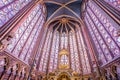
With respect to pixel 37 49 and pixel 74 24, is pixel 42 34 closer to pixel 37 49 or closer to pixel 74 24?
pixel 37 49

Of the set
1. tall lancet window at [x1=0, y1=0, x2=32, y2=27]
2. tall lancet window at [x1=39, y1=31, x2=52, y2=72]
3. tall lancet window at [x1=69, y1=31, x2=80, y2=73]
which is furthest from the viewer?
tall lancet window at [x1=69, y1=31, x2=80, y2=73]

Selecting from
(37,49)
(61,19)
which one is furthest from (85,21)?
(37,49)

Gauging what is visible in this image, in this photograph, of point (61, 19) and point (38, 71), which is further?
point (61, 19)

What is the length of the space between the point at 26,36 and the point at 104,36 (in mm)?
5999

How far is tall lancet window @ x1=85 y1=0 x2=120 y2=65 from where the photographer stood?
26.6ft

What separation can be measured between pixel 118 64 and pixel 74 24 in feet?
31.1

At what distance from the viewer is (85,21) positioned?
1417 cm

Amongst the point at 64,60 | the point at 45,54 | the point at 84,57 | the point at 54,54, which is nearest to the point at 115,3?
the point at 84,57

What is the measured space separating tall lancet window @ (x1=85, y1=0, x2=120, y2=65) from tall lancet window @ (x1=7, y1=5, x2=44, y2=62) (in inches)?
203

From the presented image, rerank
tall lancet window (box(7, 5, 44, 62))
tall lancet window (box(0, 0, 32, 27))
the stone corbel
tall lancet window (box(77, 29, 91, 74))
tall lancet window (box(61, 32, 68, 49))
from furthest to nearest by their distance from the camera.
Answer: tall lancet window (box(61, 32, 68, 49)) → tall lancet window (box(77, 29, 91, 74)) → tall lancet window (box(7, 5, 44, 62)) → tall lancet window (box(0, 0, 32, 27)) → the stone corbel


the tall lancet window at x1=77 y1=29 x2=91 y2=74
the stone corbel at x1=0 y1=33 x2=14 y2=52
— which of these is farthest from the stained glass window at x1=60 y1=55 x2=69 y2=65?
the stone corbel at x1=0 y1=33 x2=14 y2=52

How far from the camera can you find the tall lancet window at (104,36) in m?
8.12

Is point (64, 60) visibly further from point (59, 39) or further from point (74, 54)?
point (59, 39)

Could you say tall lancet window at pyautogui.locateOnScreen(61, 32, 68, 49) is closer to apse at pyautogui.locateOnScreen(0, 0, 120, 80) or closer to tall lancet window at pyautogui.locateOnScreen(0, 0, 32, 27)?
apse at pyautogui.locateOnScreen(0, 0, 120, 80)
